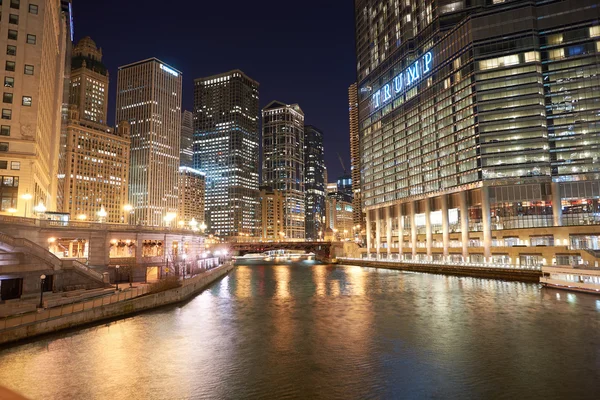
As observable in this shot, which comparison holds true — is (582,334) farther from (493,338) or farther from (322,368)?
(322,368)

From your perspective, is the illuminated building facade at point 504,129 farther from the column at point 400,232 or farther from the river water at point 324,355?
the river water at point 324,355

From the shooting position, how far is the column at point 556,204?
104131 mm

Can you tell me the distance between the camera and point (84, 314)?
37.9m

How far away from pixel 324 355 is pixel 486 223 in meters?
94.0

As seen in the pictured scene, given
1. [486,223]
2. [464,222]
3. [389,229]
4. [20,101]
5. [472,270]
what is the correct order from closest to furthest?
[20,101] → [472,270] → [486,223] → [464,222] → [389,229]

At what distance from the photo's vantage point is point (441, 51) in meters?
136

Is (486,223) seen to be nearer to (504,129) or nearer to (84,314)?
(504,129)

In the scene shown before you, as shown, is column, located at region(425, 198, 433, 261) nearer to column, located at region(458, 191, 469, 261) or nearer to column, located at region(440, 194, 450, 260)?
column, located at region(440, 194, 450, 260)

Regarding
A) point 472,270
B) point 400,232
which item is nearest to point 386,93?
point 400,232

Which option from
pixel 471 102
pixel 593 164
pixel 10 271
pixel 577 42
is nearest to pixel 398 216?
pixel 471 102

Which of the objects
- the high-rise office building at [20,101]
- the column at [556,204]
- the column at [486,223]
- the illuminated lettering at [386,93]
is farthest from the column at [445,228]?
the high-rise office building at [20,101]

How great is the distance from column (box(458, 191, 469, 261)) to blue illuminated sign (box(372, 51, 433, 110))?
50.1 meters

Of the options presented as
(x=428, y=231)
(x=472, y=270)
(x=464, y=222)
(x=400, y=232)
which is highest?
(x=464, y=222)

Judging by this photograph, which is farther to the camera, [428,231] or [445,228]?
[428,231]
